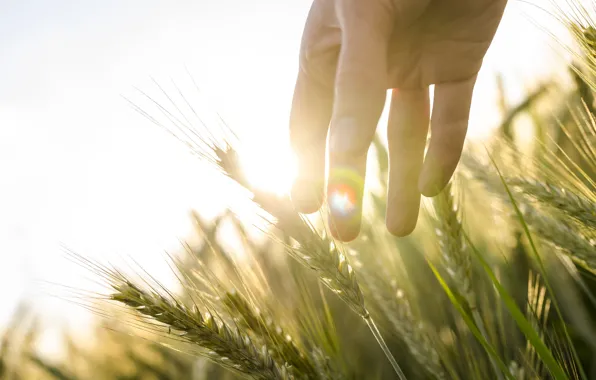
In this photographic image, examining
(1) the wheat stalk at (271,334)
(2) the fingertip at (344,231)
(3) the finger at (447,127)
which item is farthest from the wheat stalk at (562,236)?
(1) the wheat stalk at (271,334)

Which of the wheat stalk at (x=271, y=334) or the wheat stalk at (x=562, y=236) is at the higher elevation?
the wheat stalk at (x=562, y=236)

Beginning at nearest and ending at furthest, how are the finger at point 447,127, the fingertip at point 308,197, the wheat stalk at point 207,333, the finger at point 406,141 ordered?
the wheat stalk at point 207,333
the fingertip at point 308,197
the finger at point 447,127
the finger at point 406,141

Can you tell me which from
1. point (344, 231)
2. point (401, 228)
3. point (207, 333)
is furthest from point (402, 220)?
point (207, 333)

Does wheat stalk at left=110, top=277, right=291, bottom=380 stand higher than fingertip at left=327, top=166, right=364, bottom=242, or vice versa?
fingertip at left=327, top=166, right=364, bottom=242

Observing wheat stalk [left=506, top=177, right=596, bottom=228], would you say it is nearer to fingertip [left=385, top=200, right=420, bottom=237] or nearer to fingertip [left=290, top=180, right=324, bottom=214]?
fingertip [left=385, top=200, right=420, bottom=237]

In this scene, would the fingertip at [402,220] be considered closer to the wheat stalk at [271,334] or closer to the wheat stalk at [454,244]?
the wheat stalk at [454,244]

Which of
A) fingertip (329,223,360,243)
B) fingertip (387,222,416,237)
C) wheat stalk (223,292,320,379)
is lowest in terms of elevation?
wheat stalk (223,292,320,379)

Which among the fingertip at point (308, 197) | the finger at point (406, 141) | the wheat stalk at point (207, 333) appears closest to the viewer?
the wheat stalk at point (207, 333)

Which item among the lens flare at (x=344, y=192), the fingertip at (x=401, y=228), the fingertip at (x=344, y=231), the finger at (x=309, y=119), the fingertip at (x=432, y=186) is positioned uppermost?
the finger at (x=309, y=119)

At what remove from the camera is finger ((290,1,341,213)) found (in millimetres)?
1046

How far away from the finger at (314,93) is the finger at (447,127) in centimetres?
23

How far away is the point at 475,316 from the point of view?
895 millimetres

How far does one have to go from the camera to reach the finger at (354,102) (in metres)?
0.76

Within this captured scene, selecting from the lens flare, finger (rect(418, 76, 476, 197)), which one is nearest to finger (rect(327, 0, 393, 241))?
the lens flare
